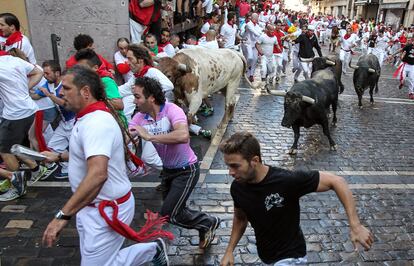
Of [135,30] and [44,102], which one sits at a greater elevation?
[135,30]

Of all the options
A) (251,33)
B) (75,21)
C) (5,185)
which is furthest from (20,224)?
(251,33)

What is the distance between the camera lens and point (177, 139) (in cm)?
343

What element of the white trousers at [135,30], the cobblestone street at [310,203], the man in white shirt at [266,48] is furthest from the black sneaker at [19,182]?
the man in white shirt at [266,48]

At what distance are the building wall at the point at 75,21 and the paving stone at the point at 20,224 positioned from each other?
4754 millimetres

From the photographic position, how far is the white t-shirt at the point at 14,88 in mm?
4789

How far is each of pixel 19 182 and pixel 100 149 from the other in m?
3.31

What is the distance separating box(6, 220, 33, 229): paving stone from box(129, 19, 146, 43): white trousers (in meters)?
5.21

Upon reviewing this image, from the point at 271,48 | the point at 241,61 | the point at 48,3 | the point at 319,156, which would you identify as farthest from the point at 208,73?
the point at 271,48

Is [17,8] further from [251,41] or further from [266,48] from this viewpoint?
[251,41]

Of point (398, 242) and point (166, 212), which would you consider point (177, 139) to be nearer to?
point (166, 212)

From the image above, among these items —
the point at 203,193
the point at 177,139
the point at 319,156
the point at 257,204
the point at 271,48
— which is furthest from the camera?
the point at 271,48

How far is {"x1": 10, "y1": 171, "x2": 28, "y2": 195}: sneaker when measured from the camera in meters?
5.05

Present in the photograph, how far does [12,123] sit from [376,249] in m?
4.90

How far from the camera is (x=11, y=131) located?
5.04m
